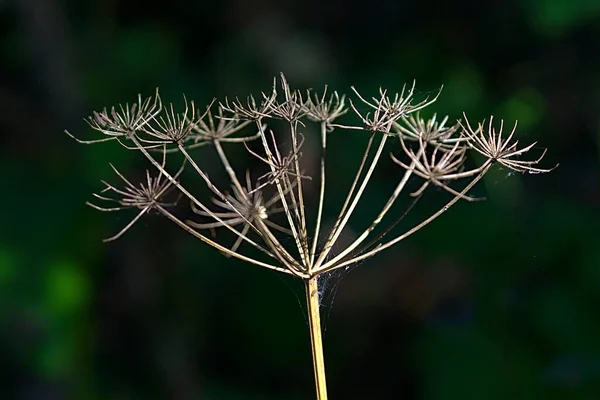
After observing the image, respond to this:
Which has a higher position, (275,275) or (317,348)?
(275,275)

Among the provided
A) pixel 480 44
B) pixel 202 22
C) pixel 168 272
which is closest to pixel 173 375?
pixel 168 272

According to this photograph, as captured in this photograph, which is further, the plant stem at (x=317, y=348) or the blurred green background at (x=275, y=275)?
the blurred green background at (x=275, y=275)

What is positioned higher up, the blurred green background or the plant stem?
the blurred green background

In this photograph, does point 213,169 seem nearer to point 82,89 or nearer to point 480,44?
point 82,89

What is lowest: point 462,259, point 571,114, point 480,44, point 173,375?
point 173,375

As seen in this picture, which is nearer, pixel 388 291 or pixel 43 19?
pixel 43 19

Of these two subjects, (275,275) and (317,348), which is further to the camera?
(275,275)

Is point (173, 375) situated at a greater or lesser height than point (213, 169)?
lesser

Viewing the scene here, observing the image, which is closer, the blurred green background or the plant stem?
the plant stem
